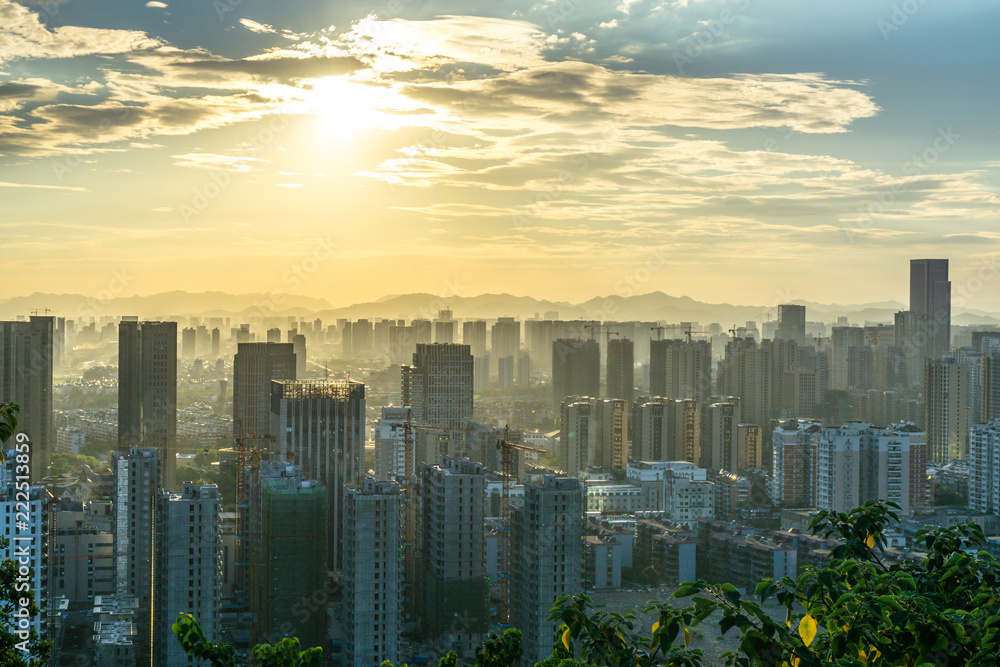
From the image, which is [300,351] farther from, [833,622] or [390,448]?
[833,622]

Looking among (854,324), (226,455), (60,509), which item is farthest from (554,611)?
(854,324)

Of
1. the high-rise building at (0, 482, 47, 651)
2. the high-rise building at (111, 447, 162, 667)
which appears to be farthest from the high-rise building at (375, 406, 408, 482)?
the high-rise building at (0, 482, 47, 651)

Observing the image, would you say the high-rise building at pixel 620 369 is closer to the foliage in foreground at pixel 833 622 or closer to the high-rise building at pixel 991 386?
the high-rise building at pixel 991 386

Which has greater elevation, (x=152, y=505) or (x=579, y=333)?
(x=579, y=333)

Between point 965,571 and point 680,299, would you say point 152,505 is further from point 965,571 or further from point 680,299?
point 680,299

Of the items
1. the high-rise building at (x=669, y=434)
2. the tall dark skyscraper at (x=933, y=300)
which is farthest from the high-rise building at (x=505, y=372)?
the tall dark skyscraper at (x=933, y=300)

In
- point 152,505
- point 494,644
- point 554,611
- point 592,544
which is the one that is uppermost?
point 554,611
